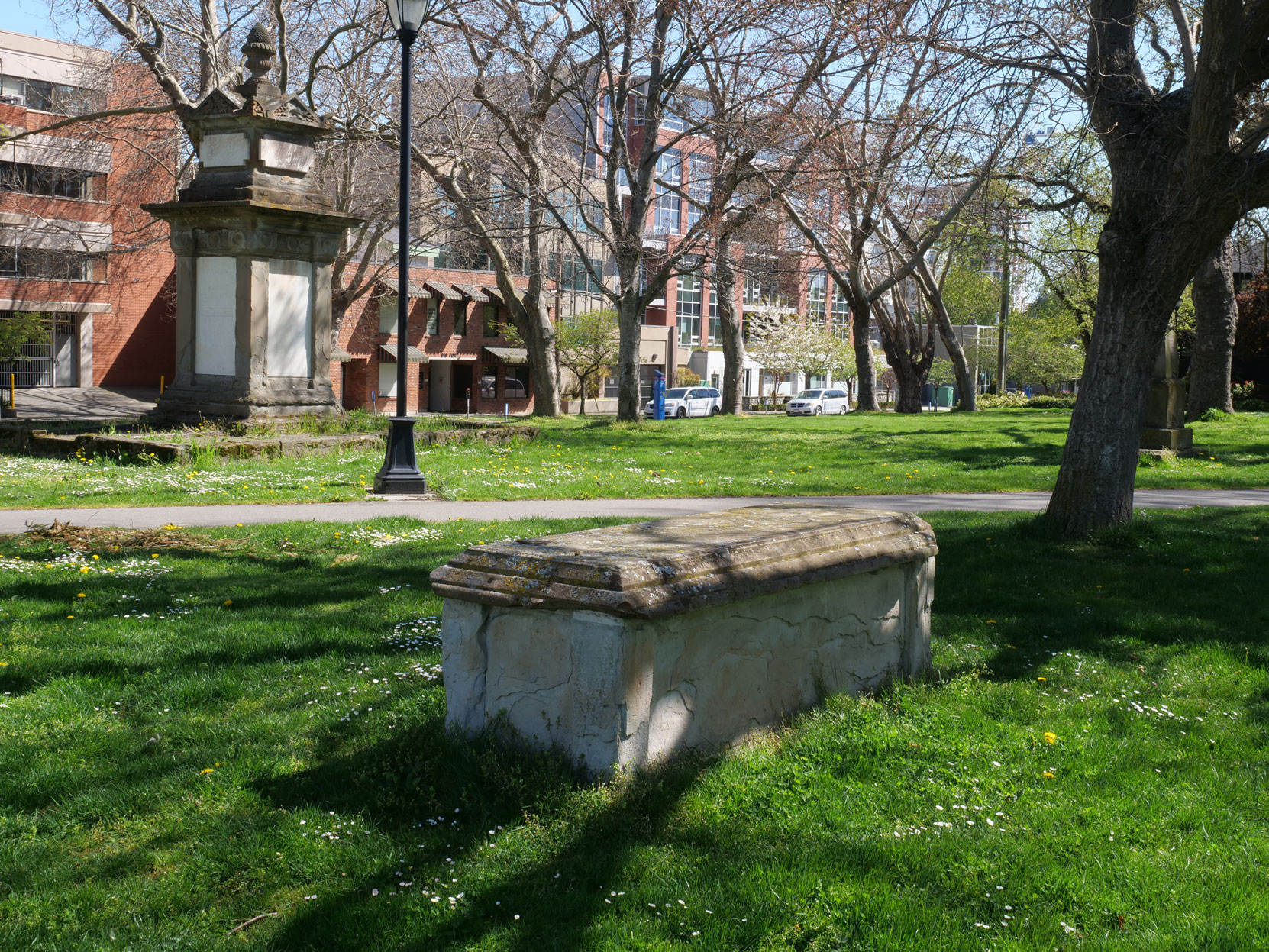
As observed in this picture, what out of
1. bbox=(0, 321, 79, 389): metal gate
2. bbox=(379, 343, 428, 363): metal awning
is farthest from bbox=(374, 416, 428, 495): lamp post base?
bbox=(379, 343, 428, 363): metal awning

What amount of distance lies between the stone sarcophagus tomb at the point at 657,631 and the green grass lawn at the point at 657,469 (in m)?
7.68

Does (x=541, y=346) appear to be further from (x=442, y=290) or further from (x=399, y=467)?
(x=442, y=290)

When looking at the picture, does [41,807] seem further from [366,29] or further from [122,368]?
[122,368]

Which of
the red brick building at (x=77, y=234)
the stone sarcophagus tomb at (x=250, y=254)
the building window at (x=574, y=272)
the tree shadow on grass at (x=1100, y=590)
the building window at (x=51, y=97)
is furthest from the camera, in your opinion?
the building window at (x=574, y=272)

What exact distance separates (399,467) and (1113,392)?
7.42 m

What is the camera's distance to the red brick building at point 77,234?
3259 cm

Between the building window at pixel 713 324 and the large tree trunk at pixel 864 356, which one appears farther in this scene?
the building window at pixel 713 324

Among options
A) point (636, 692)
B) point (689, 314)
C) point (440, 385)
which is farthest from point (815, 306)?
point (636, 692)

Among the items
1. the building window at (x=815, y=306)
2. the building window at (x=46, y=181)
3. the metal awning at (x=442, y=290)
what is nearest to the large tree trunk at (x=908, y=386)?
the metal awning at (x=442, y=290)

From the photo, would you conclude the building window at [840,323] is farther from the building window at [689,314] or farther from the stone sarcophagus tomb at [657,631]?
the stone sarcophagus tomb at [657,631]

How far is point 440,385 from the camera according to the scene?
187 ft

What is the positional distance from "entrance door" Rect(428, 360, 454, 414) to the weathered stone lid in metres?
52.6

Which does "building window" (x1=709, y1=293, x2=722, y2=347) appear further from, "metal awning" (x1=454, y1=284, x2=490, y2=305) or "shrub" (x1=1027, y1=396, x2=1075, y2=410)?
"shrub" (x1=1027, y1=396, x2=1075, y2=410)

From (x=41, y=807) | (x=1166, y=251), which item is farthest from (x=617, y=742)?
(x=1166, y=251)
